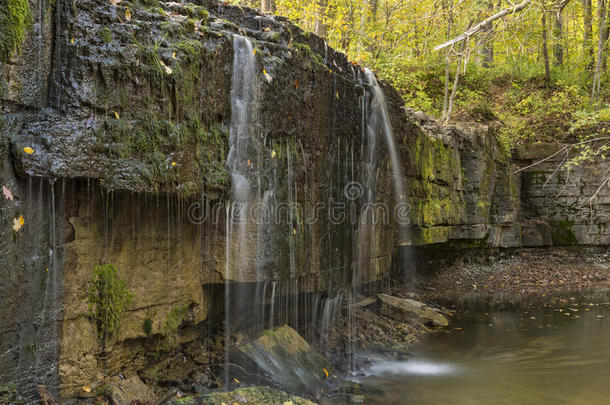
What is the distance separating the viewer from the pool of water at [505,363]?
563cm

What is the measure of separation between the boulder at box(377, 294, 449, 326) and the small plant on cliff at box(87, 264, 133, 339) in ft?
20.3

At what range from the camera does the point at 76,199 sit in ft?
13.6

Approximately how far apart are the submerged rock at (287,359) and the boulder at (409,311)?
3.60 meters

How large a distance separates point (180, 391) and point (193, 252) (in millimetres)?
1533

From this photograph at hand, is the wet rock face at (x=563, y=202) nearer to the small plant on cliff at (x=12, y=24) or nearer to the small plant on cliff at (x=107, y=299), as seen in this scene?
the small plant on cliff at (x=107, y=299)

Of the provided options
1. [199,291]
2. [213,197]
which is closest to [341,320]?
[199,291]

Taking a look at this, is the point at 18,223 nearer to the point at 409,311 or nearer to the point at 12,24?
the point at 12,24

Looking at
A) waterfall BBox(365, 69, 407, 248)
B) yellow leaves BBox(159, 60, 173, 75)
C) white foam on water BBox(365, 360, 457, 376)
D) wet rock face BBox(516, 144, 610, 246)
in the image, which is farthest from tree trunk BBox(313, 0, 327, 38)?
white foam on water BBox(365, 360, 457, 376)

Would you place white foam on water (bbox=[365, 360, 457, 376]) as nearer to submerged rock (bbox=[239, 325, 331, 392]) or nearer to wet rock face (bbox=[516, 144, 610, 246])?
submerged rock (bbox=[239, 325, 331, 392])

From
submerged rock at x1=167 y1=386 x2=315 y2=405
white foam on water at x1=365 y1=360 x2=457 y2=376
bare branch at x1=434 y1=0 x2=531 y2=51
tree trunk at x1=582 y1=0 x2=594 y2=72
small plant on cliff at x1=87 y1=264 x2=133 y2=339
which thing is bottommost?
white foam on water at x1=365 y1=360 x2=457 y2=376

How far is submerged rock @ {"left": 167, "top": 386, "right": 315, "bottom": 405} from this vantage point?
13.6ft

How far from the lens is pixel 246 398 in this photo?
14.6ft

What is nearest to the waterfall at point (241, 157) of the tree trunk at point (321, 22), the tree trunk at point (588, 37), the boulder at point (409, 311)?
the boulder at point (409, 311)

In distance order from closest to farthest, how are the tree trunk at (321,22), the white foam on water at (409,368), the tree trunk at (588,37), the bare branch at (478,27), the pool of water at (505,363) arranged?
the pool of water at (505,363)
the bare branch at (478,27)
the white foam on water at (409,368)
the tree trunk at (321,22)
the tree trunk at (588,37)
